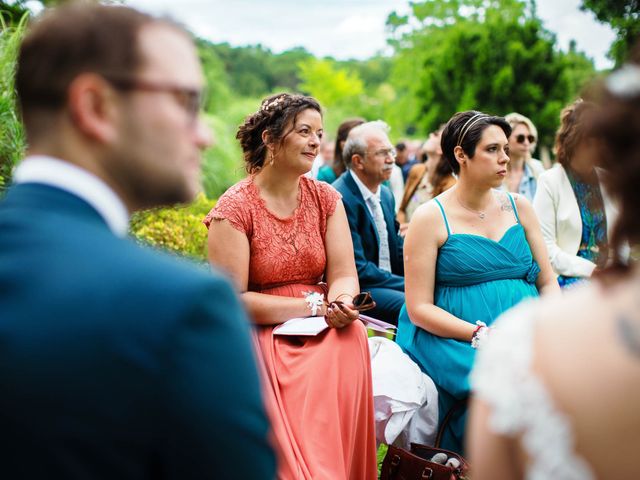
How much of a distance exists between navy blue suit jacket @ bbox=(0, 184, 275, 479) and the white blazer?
4327 mm

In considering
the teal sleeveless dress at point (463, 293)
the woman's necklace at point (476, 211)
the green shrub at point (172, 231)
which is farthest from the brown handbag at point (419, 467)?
the green shrub at point (172, 231)

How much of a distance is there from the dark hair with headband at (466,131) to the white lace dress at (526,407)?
10.7 feet

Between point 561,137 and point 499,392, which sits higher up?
point 561,137

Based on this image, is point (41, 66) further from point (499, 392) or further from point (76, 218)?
point (499, 392)

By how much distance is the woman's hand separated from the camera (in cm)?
371

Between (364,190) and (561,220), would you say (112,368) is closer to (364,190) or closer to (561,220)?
(561,220)

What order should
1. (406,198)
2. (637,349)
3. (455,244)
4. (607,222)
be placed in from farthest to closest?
(406,198)
(607,222)
(455,244)
(637,349)

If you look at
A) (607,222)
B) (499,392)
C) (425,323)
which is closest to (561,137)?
(607,222)

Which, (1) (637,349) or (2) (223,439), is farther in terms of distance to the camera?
(2) (223,439)

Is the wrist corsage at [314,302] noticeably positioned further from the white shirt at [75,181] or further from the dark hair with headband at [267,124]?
the white shirt at [75,181]

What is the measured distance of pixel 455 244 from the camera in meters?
4.18

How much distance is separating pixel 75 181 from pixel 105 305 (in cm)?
29

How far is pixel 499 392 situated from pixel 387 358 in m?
3.04

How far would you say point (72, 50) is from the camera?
1331 mm
